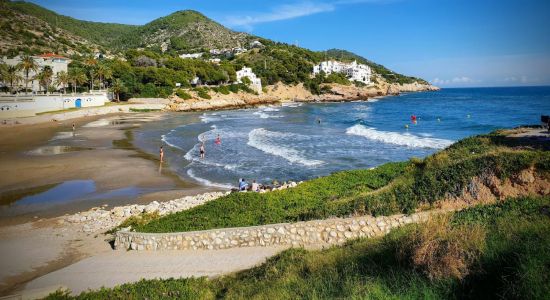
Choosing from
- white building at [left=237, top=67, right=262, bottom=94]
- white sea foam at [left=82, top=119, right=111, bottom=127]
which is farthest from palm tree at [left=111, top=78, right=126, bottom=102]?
white building at [left=237, top=67, right=262, bottom=94]

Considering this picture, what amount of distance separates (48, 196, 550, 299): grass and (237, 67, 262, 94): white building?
347 ft

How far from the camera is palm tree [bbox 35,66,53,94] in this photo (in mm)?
63047

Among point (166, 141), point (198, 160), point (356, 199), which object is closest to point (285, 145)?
point (198, 160)

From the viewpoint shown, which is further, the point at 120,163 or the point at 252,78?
the point at 252,78

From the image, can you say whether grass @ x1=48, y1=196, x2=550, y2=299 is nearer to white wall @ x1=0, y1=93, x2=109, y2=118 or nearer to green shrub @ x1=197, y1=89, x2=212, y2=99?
white wall @ x1=0, y1=93, x2=109, y2=118

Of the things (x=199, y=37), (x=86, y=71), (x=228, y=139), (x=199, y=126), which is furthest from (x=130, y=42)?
(x=228, y=139)

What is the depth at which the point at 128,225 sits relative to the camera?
15.1 metres

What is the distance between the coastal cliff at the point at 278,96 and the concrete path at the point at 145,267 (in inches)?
2809

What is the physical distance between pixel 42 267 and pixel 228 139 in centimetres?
3069

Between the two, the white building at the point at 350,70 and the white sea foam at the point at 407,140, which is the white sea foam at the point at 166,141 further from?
the white building at the point at 350,70

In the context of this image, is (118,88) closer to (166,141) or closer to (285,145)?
(166,141)

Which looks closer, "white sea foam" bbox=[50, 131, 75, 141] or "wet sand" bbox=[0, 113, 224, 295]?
"wet sand" bbox=[0, 113, 224, 295]

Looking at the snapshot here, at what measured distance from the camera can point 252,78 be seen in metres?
119

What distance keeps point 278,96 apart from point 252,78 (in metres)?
10.2
